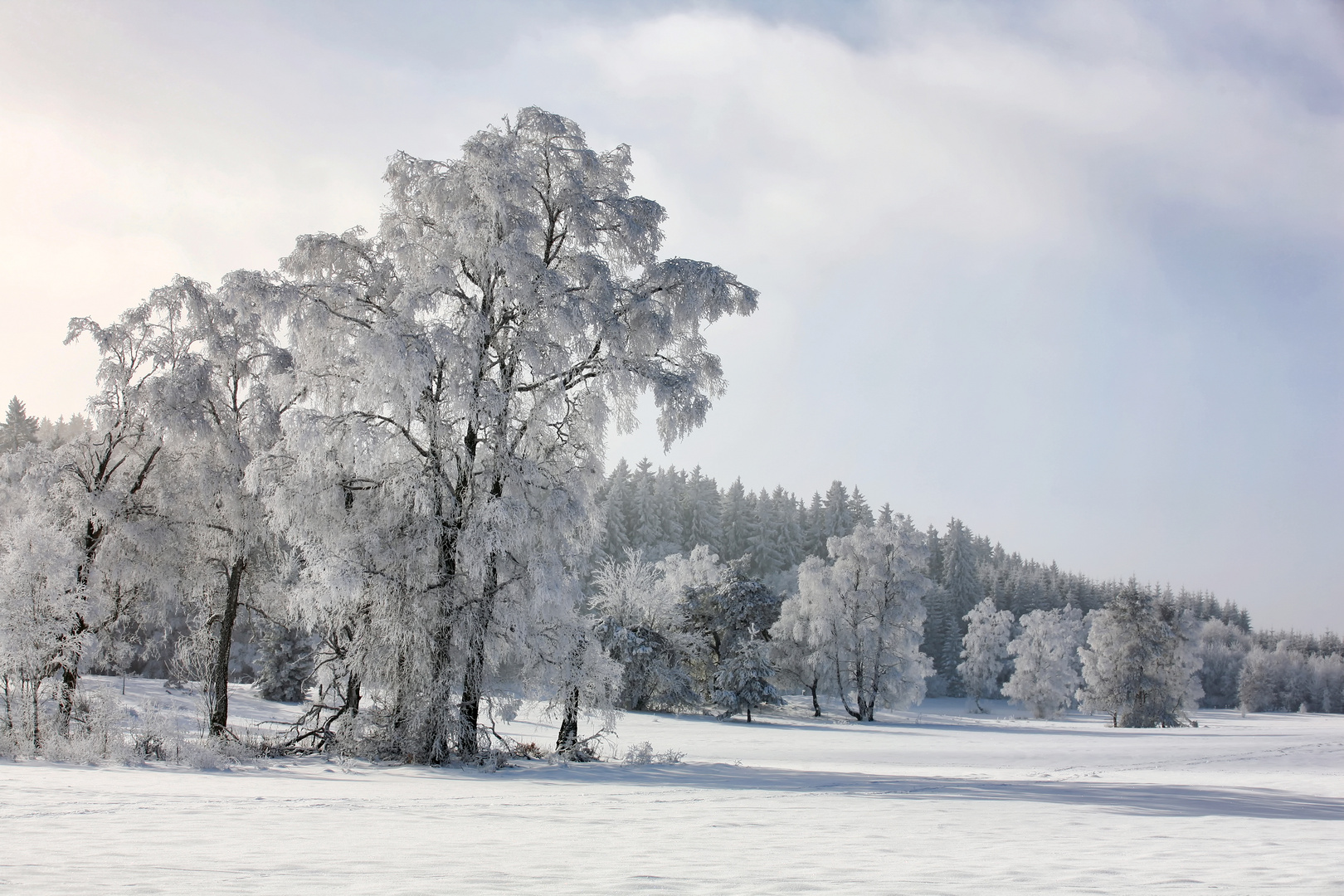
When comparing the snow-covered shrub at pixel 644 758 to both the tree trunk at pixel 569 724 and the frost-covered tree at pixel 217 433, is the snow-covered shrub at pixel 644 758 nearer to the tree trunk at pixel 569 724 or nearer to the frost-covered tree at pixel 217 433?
the tree trunk at pixel 569 724

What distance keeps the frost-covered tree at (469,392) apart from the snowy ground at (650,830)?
2717 millimetres

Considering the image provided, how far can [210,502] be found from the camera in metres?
18.6

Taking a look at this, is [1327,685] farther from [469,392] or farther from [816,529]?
[469,392]

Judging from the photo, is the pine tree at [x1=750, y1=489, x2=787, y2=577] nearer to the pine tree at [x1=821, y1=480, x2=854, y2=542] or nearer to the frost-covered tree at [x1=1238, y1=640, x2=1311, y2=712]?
the pine tree at [x1=821, y1=480, x2=854, y2=542]

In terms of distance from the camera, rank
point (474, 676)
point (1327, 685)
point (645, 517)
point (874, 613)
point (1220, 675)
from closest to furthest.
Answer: point (474, 676) → point (874, 613) → point (645, 517) → point (1327, 685) → point (1220, 675)

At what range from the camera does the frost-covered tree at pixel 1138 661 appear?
51.9 m

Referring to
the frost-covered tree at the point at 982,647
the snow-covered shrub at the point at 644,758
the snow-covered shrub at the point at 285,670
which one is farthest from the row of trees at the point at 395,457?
the frost-covered tree at the point at 982,647

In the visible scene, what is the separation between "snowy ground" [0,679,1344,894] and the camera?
17.2 ft

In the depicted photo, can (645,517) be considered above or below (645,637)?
above

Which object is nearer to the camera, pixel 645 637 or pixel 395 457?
pixel 395 457

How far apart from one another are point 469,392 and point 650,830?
29.5 ft

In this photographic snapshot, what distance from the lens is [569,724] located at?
16.8 metres

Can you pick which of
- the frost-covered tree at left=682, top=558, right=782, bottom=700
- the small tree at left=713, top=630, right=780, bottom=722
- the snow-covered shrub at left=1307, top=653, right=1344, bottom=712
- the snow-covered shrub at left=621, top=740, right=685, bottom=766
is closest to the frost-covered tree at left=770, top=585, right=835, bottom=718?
the frost-covered tree at left=682, top=558, right=782, bottom=700

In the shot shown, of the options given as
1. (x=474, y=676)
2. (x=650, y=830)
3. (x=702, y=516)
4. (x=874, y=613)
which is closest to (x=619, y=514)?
(x=702, y=516)
